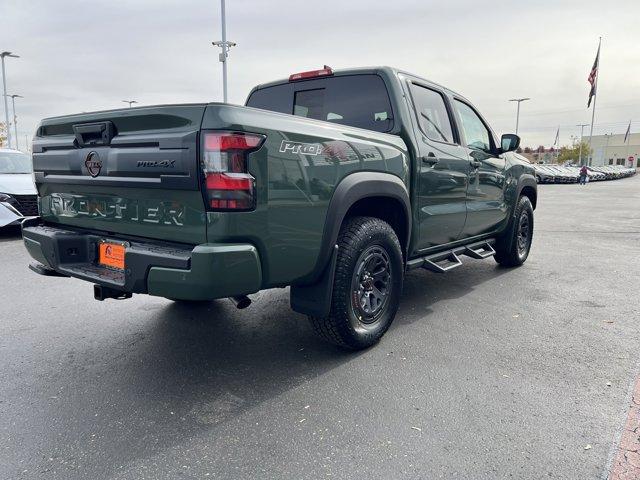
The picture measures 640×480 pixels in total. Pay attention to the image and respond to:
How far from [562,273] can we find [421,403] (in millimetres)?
4045

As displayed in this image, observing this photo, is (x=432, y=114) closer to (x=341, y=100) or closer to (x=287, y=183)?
(x=341, y=100)

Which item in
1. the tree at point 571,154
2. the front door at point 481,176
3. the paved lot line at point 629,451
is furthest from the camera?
the tree at point 571,154

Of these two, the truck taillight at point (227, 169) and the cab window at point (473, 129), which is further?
the cab window at point (473, 129)

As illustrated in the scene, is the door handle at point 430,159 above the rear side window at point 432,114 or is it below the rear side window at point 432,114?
below

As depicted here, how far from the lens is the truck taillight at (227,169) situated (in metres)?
2.35

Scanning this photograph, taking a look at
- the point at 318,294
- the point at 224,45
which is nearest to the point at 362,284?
the point at 318,294

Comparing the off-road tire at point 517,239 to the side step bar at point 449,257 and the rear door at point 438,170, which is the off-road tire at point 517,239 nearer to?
the side step bar at point 449,257

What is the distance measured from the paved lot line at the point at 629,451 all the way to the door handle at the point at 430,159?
7.17 feet

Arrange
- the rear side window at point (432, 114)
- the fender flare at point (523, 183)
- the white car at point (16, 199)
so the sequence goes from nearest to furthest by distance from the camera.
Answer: the rear side window at point (432, 114) < the fender flare at point (523, 183) < the white car at point (16, 199)

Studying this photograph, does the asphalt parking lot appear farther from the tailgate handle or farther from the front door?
the tailgate handle

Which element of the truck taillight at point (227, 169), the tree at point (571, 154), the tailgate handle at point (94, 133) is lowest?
the truck taillight at point (227, 169)

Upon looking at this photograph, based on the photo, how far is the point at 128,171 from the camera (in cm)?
266

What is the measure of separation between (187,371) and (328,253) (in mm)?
1210

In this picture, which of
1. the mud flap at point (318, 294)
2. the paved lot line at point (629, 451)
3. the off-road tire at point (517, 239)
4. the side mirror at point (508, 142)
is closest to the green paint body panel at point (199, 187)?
the mud flap at point (318, 294)
